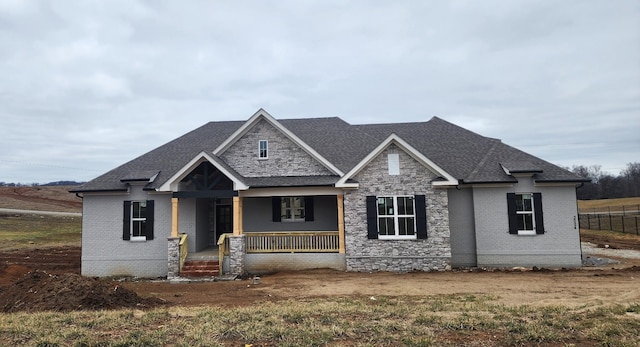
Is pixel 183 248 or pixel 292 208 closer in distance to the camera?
pixel 183 248

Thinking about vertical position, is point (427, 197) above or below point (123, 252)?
above

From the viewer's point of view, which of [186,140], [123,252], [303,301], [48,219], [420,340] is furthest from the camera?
[48,219]

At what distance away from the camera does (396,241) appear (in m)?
15.5

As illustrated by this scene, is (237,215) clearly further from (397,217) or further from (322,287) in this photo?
(397,217)

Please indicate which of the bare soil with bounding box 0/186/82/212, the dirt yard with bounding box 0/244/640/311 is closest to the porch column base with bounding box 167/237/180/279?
the dirt yard with bounding box 0/244/640/311

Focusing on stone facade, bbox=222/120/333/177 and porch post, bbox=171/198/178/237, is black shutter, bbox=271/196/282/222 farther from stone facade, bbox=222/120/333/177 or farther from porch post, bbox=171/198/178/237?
porch post, bbox=171/198/178/237

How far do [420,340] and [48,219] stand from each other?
45.2 metres

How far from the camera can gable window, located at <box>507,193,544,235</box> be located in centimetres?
1567

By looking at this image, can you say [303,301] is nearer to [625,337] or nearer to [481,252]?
[625,337]

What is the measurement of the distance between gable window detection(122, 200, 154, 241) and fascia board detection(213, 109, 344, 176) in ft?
12.2

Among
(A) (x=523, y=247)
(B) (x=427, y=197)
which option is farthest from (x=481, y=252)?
(B) (x=427, y=197)

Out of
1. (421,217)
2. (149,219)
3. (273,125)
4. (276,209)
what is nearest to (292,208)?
(276,209)

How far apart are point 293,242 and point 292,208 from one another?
85.1 inches

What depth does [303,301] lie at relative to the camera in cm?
1041
